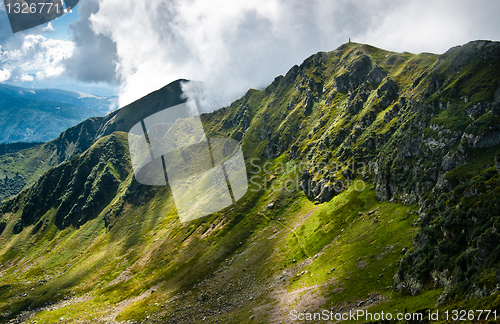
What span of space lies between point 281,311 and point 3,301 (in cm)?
16681

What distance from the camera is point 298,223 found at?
11981 cm

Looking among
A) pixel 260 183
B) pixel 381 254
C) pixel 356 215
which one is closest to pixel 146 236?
pixel 260 183

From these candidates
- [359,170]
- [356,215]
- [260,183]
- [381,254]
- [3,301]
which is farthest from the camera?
[260,183]

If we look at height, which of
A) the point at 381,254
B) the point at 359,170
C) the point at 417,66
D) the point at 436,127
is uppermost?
the point at 417,66

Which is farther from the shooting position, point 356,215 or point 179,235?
point 179,235

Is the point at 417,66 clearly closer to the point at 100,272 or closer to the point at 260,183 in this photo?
the point at 260,183

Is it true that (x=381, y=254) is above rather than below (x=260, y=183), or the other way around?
below

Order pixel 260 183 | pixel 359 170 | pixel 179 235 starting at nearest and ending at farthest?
pixel 359 170, pixel 179 235, pixel 260 183

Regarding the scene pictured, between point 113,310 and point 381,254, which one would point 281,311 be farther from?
point 113,310

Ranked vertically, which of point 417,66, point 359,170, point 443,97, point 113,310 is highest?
point 417,66

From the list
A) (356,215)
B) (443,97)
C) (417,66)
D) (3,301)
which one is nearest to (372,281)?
(356,215)

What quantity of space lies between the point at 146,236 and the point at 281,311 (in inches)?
6183

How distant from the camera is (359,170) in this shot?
12800 centimetres

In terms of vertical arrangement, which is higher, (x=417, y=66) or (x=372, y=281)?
(x=417, y=66)
